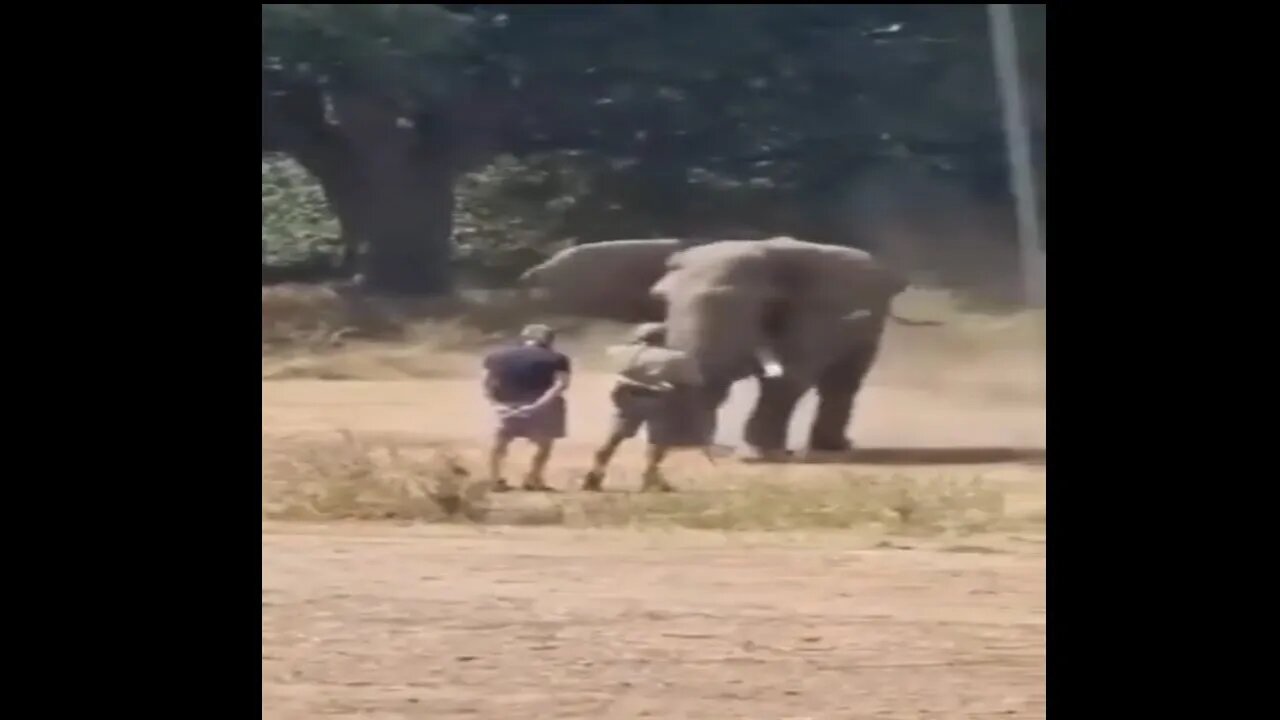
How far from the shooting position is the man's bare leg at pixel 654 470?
6.49 feet

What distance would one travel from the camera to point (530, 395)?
6.58 ft

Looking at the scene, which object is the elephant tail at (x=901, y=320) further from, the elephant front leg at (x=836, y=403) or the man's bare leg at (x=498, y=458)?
the man's bare leg at (x=498, y=458)

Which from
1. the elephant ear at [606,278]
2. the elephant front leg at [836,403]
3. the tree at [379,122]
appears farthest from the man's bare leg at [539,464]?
the elephant front leg at [836,403]

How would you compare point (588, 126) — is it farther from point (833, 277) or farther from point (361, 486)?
point (361, 486)

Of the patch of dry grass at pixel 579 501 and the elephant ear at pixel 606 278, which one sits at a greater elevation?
the elephant ear at pixel 606 278

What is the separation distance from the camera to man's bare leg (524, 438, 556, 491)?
1.97 meters

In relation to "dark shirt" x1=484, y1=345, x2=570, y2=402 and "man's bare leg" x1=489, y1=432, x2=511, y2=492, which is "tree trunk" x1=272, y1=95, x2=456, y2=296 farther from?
"man's bare leg" x1=489, y1=432, x2=511, y2=492

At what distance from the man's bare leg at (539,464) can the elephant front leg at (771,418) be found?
1.05 feet
